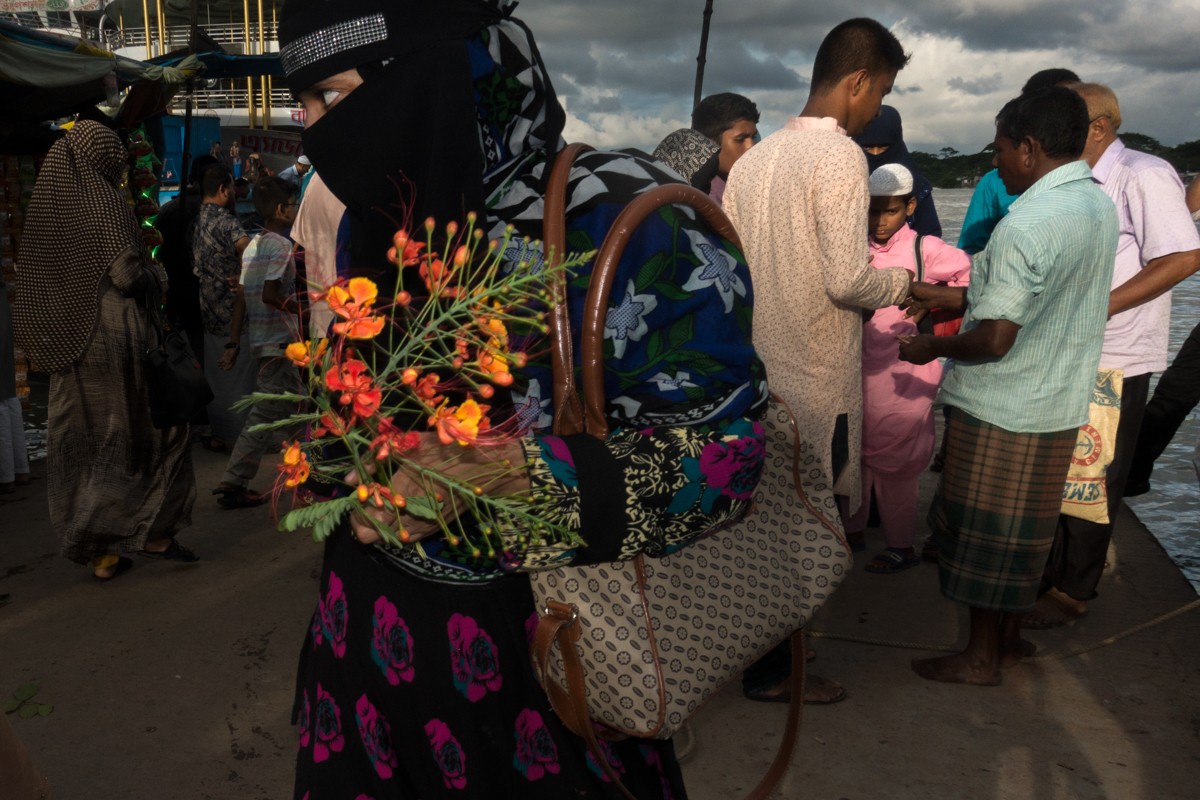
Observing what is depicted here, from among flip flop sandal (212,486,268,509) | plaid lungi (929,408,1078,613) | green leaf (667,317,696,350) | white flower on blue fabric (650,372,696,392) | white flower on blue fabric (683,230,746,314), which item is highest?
white flower on blue fabric (683,230,746,314)

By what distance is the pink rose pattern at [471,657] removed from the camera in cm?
131

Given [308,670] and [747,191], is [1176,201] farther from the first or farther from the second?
[308,670]

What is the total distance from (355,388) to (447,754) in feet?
2.10

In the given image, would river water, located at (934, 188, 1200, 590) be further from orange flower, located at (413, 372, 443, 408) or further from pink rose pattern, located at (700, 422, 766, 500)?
orange flower, located at (413, 372, 443, 408)

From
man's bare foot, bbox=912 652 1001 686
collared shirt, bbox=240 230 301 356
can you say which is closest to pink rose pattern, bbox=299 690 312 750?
man's bare foot, bbox=912 652 1001 686

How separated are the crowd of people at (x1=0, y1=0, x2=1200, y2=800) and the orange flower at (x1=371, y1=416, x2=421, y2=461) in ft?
0.30

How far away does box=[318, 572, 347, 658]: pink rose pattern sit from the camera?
1405 millimetres

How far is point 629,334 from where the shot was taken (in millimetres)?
1163

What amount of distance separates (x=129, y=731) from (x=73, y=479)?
164cm

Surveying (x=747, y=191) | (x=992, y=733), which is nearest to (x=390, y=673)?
(x=747, y=191)

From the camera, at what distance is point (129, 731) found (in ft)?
10.7

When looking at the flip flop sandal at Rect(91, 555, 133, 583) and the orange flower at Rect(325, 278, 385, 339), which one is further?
the flip flop sandal at Rect(91, 555, 133, 583)

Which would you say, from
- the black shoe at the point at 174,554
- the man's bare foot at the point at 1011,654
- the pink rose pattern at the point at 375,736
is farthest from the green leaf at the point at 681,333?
the black shoe at the point at 174,554

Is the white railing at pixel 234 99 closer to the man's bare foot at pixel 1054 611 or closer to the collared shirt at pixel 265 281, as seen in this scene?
the collared shirt at pixel 265 281
